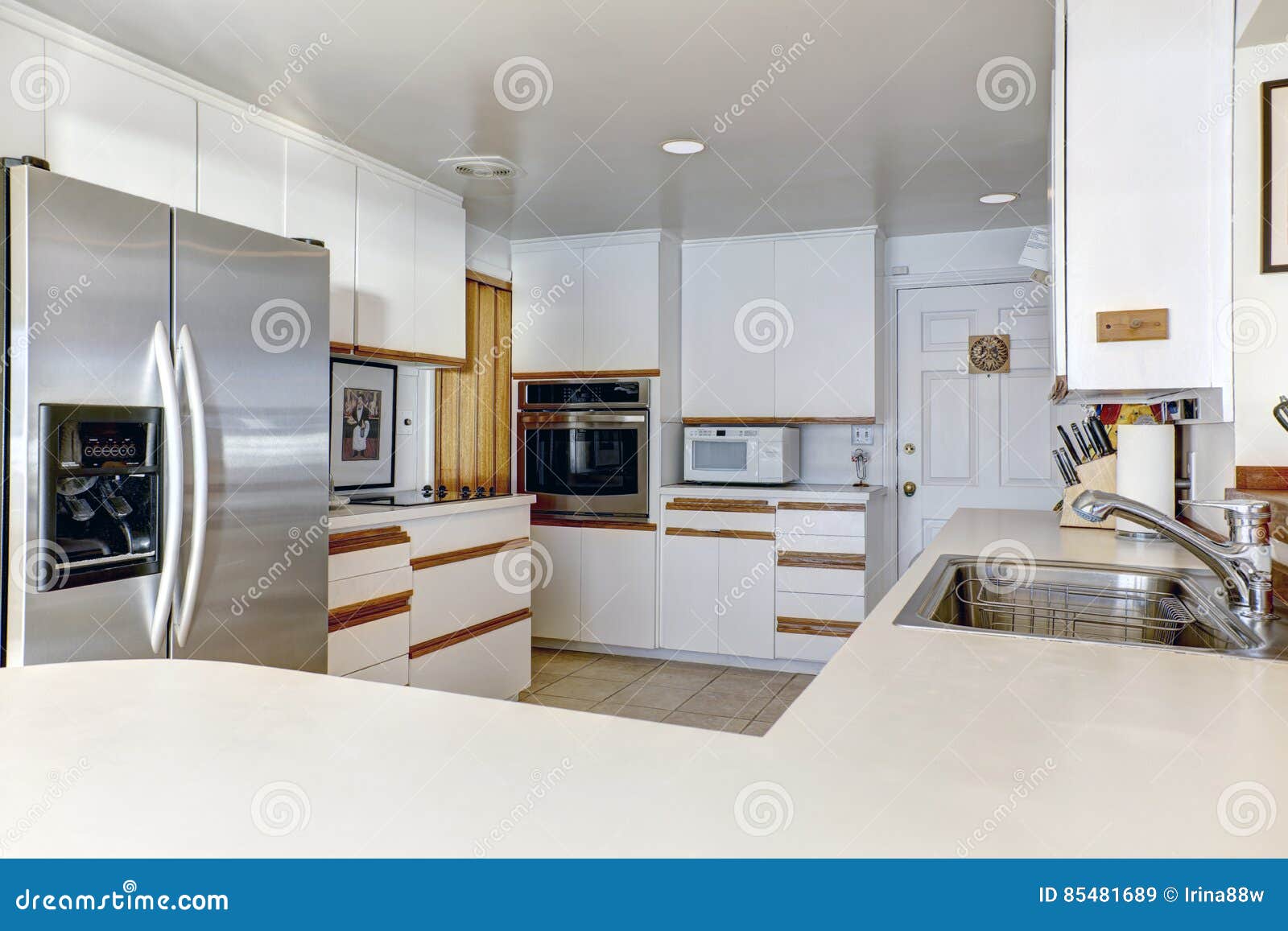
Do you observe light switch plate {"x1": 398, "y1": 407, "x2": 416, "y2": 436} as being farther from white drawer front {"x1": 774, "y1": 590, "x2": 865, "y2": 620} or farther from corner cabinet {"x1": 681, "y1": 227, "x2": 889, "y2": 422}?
white drawer front {"x1": 774, "y1": 590, "x2": 865, "y2": 620}

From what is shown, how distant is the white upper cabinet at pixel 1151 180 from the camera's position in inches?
67.5

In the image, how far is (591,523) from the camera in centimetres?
471

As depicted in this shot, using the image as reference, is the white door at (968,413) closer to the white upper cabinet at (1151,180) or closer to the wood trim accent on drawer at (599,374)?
the wood trim accent on drawer at (599,374)

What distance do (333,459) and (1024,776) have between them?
3468mm

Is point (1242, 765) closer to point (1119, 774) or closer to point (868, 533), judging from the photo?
point (1119, 774)

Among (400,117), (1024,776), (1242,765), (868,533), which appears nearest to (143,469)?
(400,117)

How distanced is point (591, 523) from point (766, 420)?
113 cm

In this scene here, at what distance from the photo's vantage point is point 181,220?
2152 mm

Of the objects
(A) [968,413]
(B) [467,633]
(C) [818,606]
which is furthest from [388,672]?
(A) [968,413]

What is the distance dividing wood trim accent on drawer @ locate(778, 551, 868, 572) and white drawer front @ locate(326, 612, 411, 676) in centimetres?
200

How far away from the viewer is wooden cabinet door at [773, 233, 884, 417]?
4.48m

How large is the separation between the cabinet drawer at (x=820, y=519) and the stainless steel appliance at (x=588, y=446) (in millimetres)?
766
